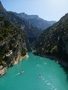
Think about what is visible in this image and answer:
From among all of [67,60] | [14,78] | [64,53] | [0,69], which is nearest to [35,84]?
[14,78]

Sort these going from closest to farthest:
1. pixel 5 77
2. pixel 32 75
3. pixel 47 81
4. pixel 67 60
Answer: pixel 47 81, pixel 5 77, pixel 32 75, pixel 67 60

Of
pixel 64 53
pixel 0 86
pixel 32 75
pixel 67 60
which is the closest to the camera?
pixel 0 86

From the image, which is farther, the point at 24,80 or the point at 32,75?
the point at 32,75

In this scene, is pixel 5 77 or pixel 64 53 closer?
pixel 5 77

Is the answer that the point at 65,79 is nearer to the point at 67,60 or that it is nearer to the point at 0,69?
the point at 0,69

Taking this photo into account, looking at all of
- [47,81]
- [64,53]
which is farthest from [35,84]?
[64,53]

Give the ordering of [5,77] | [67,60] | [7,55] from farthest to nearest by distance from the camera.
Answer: [67,60] → [7,55] → [5,77]

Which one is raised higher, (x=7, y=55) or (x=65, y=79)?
(x=7, y=55)

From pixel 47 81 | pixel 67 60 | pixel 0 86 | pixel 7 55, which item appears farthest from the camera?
pixel 67 60

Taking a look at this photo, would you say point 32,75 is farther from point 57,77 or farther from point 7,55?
point 7,55
